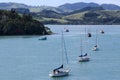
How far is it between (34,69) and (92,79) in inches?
521

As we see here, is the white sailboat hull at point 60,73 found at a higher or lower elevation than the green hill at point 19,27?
lower

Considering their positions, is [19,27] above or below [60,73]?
above

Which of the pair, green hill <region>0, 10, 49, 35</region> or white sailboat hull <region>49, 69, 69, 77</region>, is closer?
white sailboat hull <region>49, 69, 69, 77</region>

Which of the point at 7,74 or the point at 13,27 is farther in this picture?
the point at 13,27

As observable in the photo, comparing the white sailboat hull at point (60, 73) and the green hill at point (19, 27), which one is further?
the green hill at point (19, 27)

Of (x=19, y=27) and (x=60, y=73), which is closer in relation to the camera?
(x=60, y=73)

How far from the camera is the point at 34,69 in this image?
74.1 metres

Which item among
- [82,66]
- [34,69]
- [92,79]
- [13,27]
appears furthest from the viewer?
[13,27]

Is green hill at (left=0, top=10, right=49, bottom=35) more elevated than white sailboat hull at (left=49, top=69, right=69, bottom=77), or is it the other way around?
green hill at (left=0, top=10, right=49, bottom=35)

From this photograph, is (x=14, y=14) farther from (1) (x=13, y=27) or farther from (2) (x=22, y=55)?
(2) (x=22, y=55)

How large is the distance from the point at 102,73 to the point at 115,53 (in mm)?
34163

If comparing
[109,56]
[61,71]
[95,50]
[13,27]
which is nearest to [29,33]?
[13,27]

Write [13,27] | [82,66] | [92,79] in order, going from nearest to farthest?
[92,79]
[82,66]
[13,27]

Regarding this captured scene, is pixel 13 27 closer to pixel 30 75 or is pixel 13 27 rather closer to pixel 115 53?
pixel 115 53
